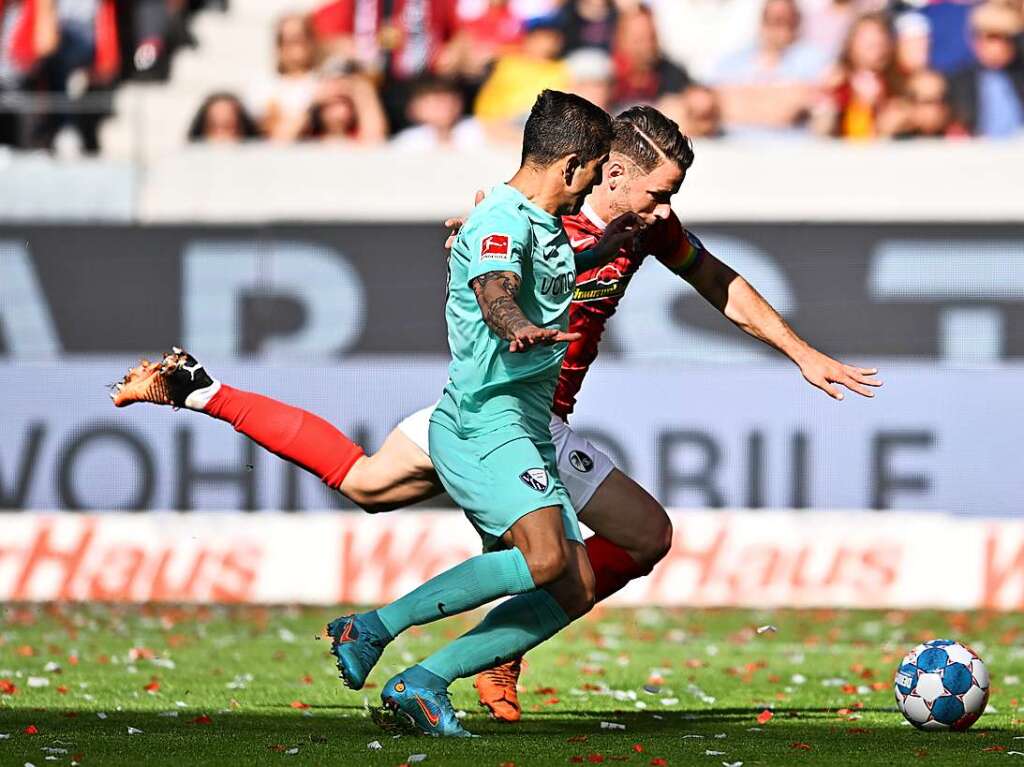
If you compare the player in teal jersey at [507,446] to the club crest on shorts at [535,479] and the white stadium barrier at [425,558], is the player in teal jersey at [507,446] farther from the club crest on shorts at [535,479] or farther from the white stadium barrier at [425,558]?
the white stadium barrier at [425,558]

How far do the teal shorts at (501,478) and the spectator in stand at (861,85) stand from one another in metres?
9.81

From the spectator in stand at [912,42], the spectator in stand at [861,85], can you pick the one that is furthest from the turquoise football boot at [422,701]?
the spectator in stand at [912,42]

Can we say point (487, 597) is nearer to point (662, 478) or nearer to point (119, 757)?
point (119, 757)

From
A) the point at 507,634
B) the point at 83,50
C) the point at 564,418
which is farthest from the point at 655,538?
the point at 83,50

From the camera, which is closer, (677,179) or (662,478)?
(677,179)

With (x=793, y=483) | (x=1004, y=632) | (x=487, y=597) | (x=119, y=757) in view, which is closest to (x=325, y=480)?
(x=487, y=597)

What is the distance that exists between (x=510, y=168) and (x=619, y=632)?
13.9 ft

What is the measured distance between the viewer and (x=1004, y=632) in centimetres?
1178

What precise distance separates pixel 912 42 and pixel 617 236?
32.3 ft

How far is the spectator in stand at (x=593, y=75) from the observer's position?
50.0 feet

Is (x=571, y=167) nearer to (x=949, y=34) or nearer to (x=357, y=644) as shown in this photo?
(x=357, y=644)

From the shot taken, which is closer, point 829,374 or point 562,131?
point 562,131

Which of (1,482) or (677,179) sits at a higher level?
(677,179)

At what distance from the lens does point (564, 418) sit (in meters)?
7.43
